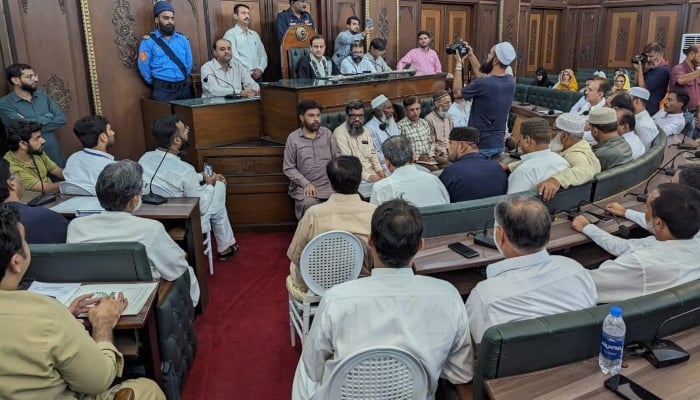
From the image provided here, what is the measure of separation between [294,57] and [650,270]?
4875 mm

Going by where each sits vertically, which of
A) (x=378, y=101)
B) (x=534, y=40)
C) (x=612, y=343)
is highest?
(x=534, y=40)

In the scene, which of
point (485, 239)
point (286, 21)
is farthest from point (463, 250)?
point (286, 21)

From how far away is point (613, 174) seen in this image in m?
3.23

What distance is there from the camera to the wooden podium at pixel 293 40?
19.9 feet

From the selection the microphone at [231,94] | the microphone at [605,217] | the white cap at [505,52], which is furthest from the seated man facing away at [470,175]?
the microphone at [231,94]

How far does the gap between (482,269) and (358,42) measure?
4.19m

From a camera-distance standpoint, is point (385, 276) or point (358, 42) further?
point (358, 42)

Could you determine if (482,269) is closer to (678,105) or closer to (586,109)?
(586,109)

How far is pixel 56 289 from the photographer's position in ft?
6.65

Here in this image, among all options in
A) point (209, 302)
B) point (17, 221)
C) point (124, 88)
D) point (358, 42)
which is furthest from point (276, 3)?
point (17, 221)

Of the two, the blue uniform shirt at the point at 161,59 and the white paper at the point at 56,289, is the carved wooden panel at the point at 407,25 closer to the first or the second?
the blue uniform shirt at the point at 161,59

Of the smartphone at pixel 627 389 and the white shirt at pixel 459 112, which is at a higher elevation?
the white shirt at pixel 459 112

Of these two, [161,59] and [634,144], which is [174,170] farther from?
[634,144]

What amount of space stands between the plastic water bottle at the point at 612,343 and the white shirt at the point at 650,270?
479 mm
